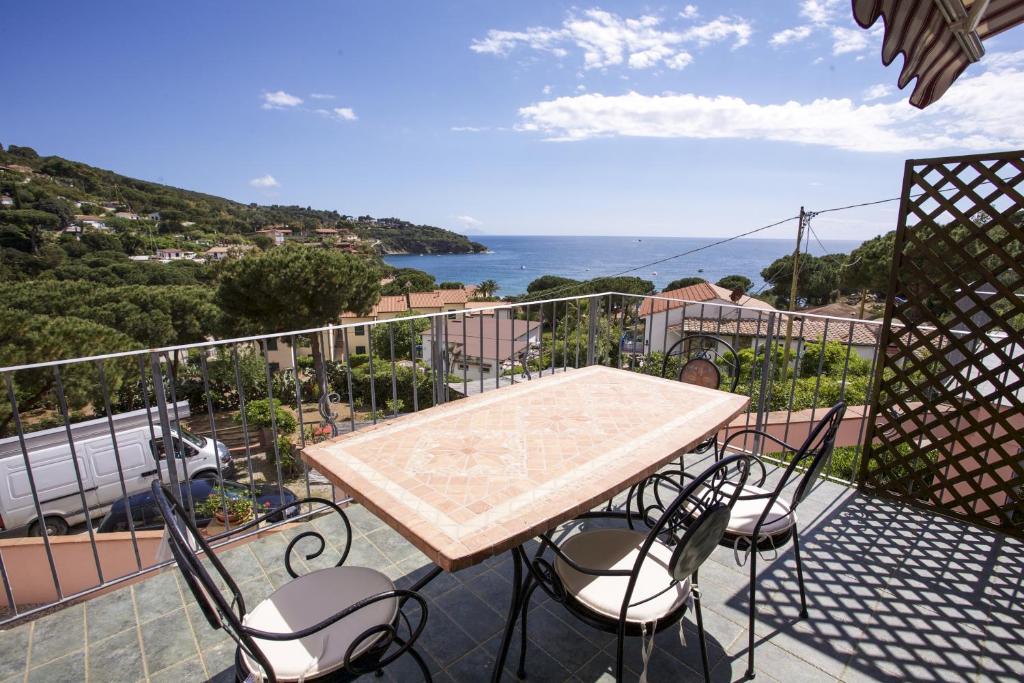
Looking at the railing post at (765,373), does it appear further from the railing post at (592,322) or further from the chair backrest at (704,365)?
the railing post at (592,322)

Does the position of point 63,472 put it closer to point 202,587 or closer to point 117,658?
point 117,658

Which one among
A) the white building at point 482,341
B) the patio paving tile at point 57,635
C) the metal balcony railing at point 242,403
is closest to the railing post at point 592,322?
the metal balcony railing at point 242,403

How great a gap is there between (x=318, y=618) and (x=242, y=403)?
1.18 metres

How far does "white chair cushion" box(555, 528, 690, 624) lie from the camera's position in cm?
128

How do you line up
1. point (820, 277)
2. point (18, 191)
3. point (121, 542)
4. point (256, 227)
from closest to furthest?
1. point (121, 542)
2. point (18, 191)
3. point (820, 277)
4. point (256, 227)

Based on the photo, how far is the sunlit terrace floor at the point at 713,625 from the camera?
1626 millimetres

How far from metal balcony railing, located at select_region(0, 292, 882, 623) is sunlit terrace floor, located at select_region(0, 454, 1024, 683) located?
29 cm

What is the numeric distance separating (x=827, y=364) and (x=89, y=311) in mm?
26089

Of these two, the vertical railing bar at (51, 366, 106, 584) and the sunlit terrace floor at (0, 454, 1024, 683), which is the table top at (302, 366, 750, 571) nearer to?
the sunlit terrace floor at (0, 454, 1024, 683)

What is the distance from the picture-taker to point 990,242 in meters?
2.35

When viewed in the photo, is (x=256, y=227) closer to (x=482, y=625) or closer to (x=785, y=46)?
(x=785, y=46)

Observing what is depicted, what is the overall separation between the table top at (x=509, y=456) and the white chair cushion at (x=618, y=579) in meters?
0.27

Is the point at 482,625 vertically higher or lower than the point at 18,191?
lower

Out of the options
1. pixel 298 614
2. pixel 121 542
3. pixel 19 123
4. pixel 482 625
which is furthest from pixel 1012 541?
pixel 19 123
